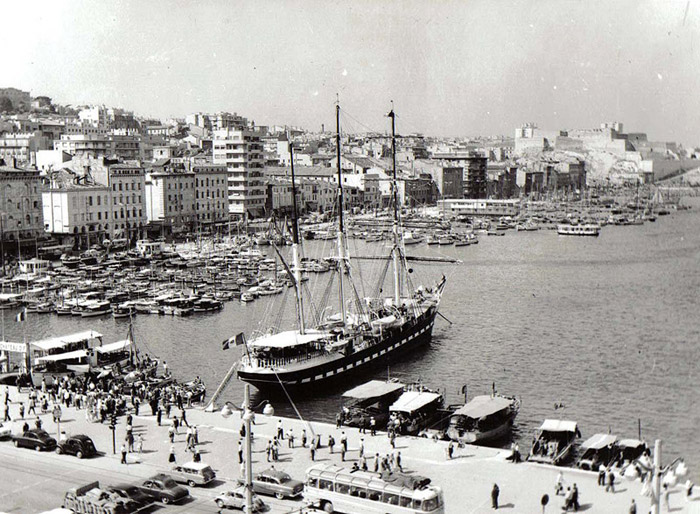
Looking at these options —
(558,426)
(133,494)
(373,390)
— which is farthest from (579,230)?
(133,494)

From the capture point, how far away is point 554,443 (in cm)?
1867

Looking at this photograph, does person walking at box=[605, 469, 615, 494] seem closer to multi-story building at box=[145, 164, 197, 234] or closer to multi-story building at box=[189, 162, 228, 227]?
multi-story building at box=[145, 164, 197, 234]

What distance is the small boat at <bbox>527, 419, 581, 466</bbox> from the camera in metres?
18.1

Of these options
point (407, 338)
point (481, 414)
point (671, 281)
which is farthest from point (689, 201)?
point (481, 414)

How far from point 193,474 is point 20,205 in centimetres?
4980

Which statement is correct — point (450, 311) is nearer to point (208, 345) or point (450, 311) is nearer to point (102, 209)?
point (208, 345)

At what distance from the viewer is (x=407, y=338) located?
32.0m

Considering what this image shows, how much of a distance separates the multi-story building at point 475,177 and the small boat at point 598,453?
109745mm

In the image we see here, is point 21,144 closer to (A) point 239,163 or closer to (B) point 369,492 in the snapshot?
(A) point 239,163

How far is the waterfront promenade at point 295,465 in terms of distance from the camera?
14.3 metres

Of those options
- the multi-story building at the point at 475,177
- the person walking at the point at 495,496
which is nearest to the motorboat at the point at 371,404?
the person walking at the point at 495,496

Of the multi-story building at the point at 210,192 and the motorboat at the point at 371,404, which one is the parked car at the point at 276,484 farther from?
the multi-story building at the point at 210,192

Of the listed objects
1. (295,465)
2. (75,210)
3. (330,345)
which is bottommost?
(295,465)

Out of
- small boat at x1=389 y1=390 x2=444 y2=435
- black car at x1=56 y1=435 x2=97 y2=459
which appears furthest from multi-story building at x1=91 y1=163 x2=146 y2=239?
black car at x1=56 y1=435 x2=97 y2=459
